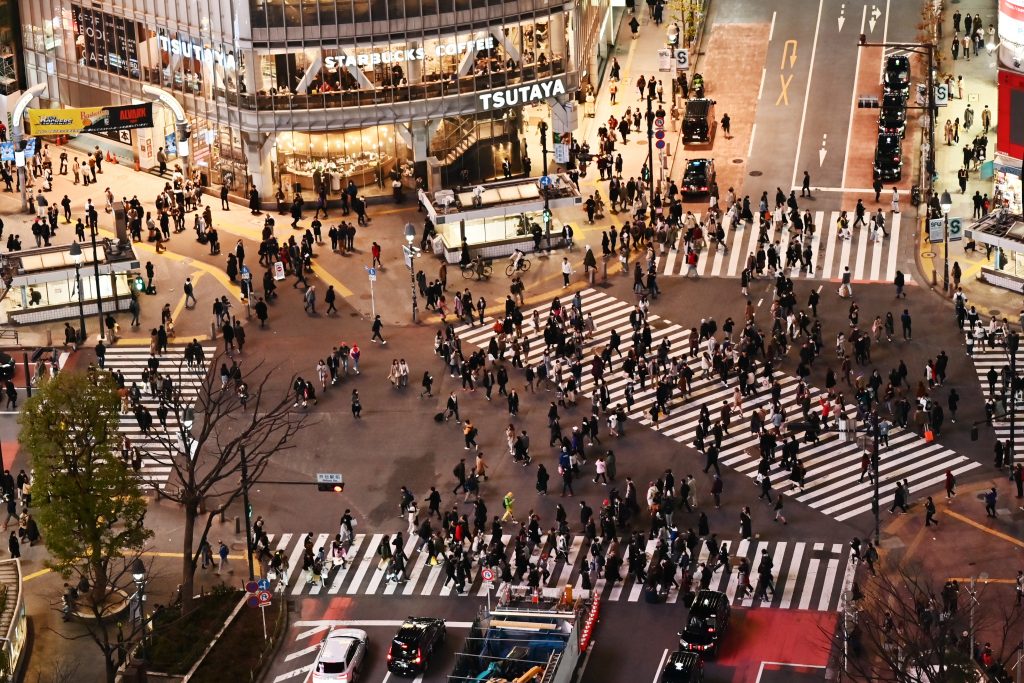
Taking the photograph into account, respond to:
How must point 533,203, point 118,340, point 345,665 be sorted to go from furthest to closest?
point 533,203, point 118,340, point 345,665

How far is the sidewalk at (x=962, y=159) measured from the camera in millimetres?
115938

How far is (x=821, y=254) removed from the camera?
121 m

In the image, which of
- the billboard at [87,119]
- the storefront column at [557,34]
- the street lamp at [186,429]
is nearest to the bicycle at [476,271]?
the storefront column at [557,34]

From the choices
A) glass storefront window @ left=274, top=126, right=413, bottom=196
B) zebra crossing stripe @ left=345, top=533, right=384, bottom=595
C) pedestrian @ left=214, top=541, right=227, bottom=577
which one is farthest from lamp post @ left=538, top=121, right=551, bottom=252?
pedestrian @ left=214, top=541, right=227, bottom=577

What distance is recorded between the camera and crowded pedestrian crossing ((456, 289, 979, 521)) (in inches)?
3868

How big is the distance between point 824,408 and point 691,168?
2741cm

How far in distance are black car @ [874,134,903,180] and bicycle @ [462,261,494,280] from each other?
24.4 metres

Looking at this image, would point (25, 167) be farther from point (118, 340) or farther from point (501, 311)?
point (501, 311)

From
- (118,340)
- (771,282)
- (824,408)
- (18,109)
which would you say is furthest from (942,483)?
(18,109)

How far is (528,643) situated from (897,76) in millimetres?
64240

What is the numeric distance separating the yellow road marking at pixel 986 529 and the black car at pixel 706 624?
514 inches

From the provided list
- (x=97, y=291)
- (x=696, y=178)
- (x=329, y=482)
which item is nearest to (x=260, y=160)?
(x=97, y=291)

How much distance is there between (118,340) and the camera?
375ft

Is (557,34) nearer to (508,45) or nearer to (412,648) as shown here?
(508,45)
